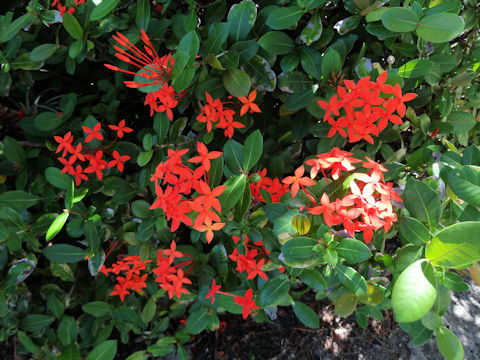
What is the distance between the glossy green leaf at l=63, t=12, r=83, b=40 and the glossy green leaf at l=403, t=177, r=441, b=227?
1091 mm

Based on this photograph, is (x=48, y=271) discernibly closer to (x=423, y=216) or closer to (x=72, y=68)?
(x=72, y=68)

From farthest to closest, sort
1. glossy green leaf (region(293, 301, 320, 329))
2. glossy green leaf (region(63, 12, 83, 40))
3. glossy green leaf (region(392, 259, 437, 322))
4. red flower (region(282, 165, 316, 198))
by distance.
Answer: glossy green leaf (region(293, 301, 320, 329)) < glossy green leaf (region(63, 12, 83, 40)) < red flower (region(282, 165, 316, 198)) < glossy green leaf (region(392, 259, 437, 322))

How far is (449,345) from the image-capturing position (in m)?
0.84

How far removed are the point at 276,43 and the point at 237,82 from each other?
180 mm

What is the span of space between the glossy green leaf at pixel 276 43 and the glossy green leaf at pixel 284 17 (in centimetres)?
4

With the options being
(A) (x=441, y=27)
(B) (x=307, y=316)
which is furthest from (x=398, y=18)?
(B) (x=307, y=316)

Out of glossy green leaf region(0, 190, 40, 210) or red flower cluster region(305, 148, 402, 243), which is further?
glossy green leaf region(0, 190, 40, 210)

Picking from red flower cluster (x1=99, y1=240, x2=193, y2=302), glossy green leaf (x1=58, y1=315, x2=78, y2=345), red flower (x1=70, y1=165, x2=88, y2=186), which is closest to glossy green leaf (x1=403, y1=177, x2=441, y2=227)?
red flower cluster (x1=99, y1=240, x2=193, y2=302)

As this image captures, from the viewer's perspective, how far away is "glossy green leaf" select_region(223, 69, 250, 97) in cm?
91

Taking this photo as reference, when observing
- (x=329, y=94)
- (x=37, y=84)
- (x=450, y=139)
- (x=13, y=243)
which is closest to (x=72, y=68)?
(x=37, y=84)

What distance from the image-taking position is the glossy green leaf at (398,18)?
31.9 inches

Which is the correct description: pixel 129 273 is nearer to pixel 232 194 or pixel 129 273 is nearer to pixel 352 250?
pixel 232 194

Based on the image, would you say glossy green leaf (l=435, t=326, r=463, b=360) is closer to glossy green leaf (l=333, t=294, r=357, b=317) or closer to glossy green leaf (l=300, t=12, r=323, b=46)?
glossy green leaf (l=333, t=294, r=357, b=317)

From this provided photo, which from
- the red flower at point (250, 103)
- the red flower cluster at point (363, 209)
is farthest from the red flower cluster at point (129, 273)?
the red flower cluster at point (363, 209)
